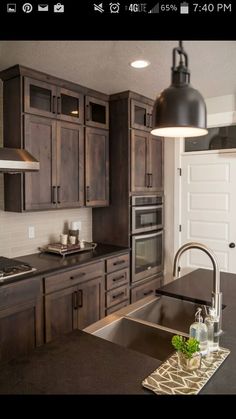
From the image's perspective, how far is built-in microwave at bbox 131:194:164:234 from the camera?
135 inches

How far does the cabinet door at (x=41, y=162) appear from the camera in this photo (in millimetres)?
2672

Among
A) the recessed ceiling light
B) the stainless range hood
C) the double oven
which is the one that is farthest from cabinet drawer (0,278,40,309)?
the recessed ceiling light

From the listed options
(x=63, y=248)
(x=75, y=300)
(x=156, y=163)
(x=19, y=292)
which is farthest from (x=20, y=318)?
(x=156, y=163)

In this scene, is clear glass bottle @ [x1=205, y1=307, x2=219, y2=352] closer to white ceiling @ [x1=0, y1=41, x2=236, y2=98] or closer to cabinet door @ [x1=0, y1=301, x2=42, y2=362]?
cabinet door @ [x1=0, y1=301, x2=42, y2=362]

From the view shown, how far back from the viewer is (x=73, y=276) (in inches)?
106

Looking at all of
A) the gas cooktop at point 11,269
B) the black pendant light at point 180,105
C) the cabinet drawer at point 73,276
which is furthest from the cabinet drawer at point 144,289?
the black pendant light at point 180,105

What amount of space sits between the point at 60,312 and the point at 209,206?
203 centimetres

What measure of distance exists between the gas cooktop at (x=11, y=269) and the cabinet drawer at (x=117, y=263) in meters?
0.86

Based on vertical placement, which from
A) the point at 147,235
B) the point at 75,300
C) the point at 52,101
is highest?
the point at 52,101

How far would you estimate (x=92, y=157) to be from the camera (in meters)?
3.29

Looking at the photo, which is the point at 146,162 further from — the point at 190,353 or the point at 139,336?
the point at 190,353

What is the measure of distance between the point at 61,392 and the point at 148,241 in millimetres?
2791

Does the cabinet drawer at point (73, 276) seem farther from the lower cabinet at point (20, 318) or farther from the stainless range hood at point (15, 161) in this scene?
the stainless range hood at point (15, 161)
